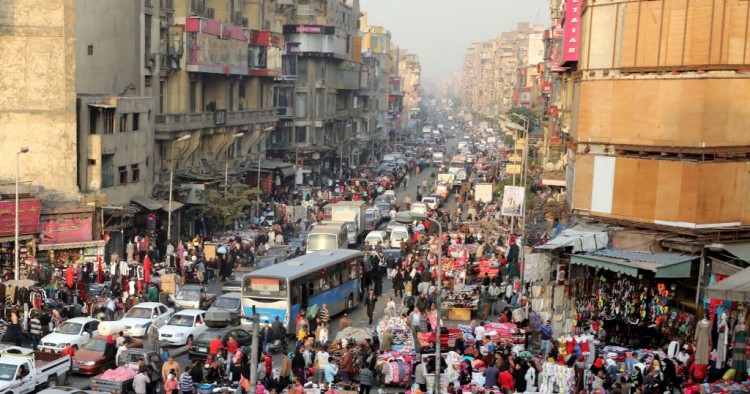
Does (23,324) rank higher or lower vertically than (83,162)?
lower

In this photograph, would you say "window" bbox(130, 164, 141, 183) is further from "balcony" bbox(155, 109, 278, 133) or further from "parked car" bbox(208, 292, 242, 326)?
"parked car" bbox(208, 292, 242, 326)

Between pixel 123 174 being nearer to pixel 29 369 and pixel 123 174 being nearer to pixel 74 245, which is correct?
pixel 74 245

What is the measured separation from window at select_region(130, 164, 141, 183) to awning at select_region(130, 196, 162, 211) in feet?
2.78

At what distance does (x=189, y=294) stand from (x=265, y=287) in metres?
4.08

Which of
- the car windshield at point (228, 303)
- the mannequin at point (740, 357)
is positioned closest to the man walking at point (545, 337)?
the mannequin at point (740, 357)

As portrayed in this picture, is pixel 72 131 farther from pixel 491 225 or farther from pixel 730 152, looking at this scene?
pixel 730 152

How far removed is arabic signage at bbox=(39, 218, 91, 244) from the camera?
133 ft

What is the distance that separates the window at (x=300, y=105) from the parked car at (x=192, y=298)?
55.8 m

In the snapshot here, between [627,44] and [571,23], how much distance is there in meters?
9.35

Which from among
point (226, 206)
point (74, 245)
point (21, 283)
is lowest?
point (21, 283)

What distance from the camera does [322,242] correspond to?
45031mm

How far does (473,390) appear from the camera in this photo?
24.6 meters

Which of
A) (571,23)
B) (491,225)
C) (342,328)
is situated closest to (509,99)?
(491,225)

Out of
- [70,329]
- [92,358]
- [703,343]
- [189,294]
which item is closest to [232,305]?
[189,294]
